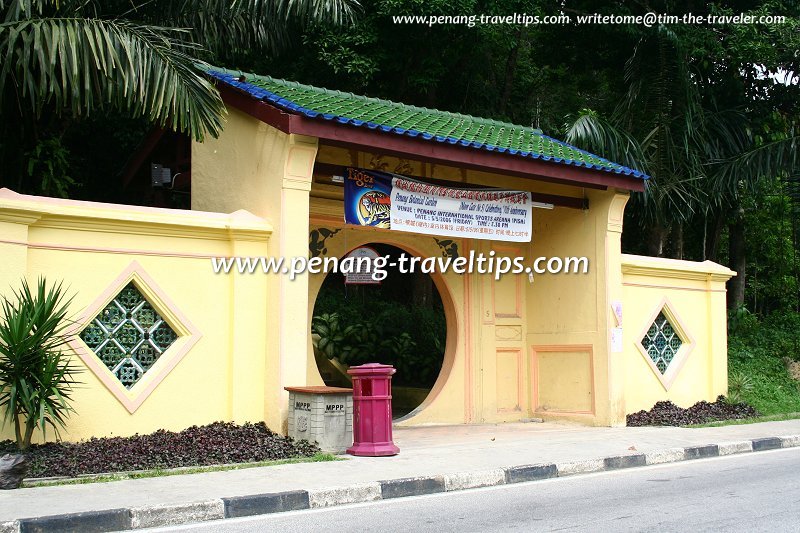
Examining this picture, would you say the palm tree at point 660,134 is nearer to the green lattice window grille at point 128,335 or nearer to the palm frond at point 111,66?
the palm frond at point 111,66

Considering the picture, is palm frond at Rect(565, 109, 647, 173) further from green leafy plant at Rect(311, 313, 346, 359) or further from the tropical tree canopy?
the tropical tree canopy

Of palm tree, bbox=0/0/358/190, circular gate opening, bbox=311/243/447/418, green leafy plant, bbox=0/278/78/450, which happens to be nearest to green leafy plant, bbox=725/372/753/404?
circular gate opening, bbox=311/243/447/418

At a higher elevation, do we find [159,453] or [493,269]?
[493,269]

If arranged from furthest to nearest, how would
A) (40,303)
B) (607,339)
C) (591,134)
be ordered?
(591,134), (607,339), (40,303)

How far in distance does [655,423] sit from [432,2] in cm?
959

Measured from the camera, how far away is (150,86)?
34.8 ft

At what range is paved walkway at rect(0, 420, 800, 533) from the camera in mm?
6984

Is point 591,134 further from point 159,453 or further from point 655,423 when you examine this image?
point 159,453

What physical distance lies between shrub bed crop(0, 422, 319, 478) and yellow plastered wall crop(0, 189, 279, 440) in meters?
0.21

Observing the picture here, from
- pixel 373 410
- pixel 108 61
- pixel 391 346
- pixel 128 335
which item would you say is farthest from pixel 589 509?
pixel 391 346

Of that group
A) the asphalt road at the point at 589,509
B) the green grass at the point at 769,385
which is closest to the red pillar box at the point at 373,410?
the asphalt road at the point at 589,509

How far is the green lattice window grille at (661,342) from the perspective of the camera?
14742 mm

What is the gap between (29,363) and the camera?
8.26 m

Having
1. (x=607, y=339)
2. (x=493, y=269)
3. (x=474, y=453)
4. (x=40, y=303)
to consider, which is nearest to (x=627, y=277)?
(x=607, y=339)
